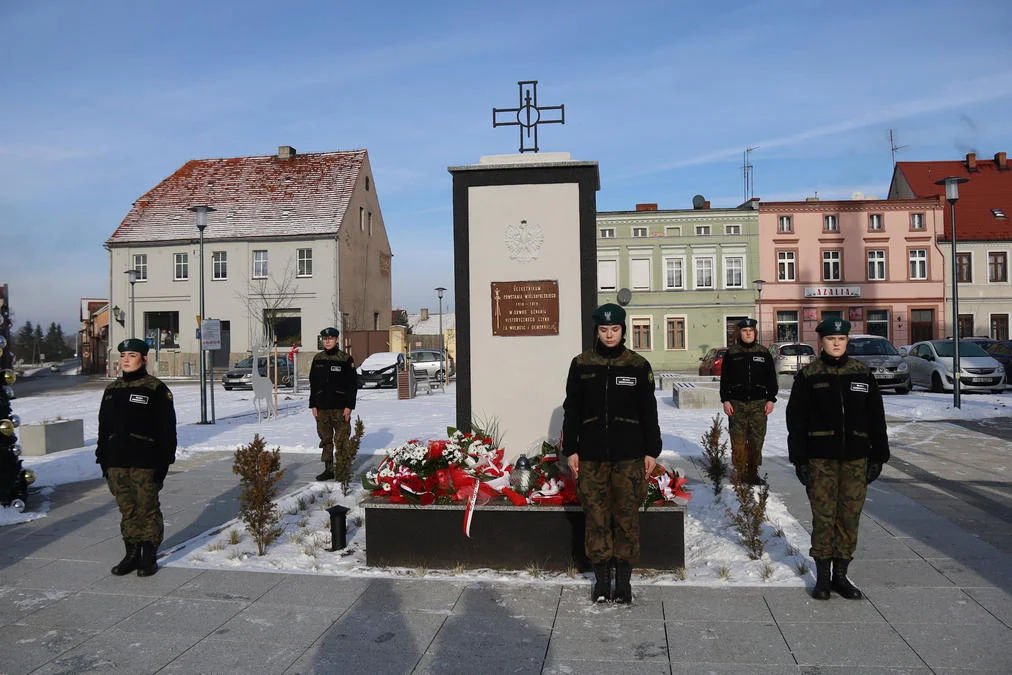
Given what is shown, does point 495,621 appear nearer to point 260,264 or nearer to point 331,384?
point 331,384

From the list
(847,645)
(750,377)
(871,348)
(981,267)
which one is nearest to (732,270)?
(981,267)

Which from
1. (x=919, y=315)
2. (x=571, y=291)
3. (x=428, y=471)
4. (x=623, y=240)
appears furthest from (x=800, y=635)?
(x=919, y=315)

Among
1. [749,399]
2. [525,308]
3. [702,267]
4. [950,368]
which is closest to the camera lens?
[525,308]

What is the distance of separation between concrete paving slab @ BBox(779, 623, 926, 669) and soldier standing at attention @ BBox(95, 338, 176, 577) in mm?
4283

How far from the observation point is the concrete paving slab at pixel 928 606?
4.34 meters

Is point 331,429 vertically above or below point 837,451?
below

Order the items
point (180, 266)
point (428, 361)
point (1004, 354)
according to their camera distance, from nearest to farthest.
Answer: point (1004, 354), point (428, 361), point (180, 266)

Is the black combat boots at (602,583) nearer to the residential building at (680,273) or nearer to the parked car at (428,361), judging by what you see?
the parked car at (428,361)

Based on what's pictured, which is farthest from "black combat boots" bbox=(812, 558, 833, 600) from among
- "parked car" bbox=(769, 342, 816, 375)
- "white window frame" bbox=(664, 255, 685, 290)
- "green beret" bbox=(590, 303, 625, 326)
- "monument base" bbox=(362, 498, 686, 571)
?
"white window frame" bbox=(664, 255, 685, 290)

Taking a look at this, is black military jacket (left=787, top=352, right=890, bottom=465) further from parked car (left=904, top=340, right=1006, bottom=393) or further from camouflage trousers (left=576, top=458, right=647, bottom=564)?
parked car (left=904, top=340, right=1006, bottom=393)

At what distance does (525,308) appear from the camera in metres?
7.11

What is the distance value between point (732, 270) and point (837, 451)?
38.5 metres

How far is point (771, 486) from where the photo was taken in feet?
27.9

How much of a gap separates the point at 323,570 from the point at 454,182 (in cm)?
378
